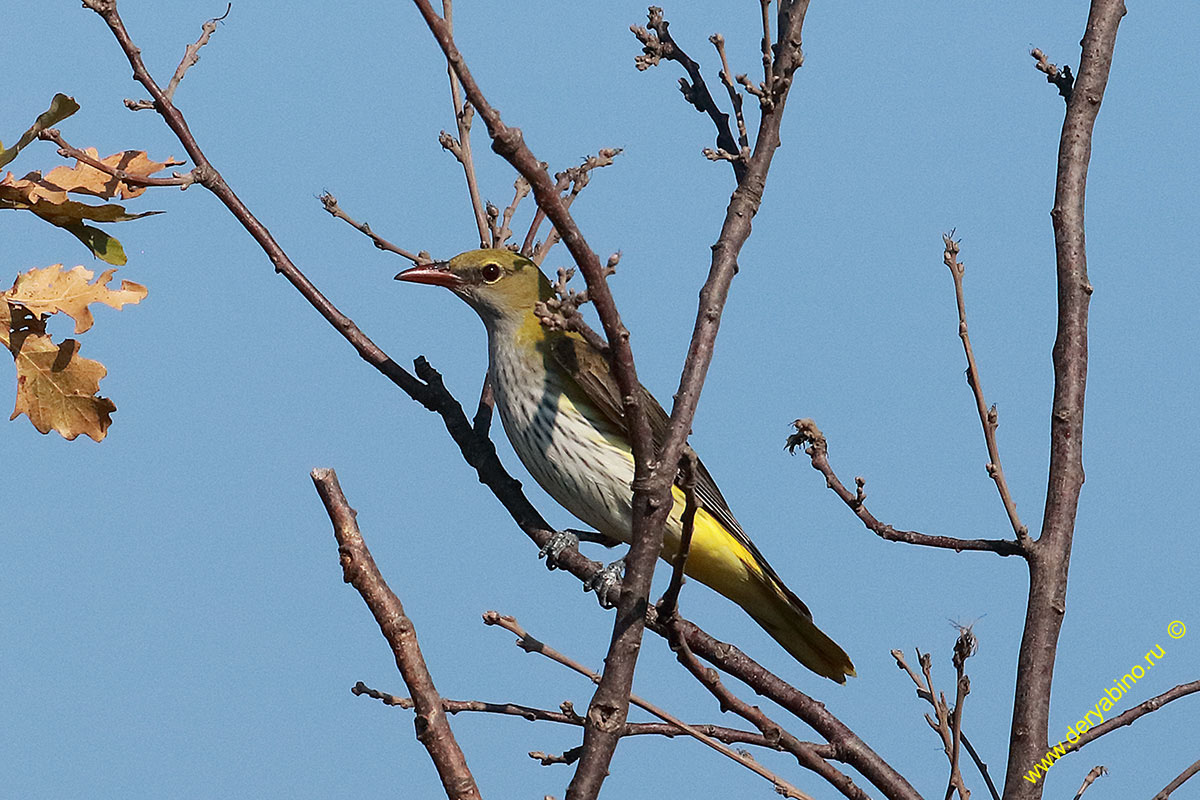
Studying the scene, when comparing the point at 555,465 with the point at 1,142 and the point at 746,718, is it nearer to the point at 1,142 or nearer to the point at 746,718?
the point at 746,718

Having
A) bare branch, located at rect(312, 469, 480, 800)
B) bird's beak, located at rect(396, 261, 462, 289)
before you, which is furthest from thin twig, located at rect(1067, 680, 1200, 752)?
bird's beak, located at rect(396, 261, 462, 289)

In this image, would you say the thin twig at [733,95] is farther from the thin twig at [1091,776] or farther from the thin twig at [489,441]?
the thin twig at [1091,776]

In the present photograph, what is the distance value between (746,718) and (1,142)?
6.85 ft

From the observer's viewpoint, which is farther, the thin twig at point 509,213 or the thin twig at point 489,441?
the thin twig at point 509,213

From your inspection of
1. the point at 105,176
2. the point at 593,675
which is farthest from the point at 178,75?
the point at 593,675

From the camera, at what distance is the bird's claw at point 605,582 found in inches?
176

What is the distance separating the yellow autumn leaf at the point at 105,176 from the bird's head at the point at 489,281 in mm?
2234

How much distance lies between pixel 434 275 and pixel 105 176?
2.59 meters

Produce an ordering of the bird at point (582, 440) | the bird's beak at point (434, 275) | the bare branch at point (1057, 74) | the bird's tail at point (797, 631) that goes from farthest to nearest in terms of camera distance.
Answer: the bird's beak at point (434, 275)
the bird's tail at point (797, 631)
the bird at point (582, 440)
the bare branch at point (1057, 74)

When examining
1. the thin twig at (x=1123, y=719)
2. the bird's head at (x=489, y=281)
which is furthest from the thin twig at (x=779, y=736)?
the bird's head at (x=489, y=281)

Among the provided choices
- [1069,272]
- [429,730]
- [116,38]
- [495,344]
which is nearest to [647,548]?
[429,730]

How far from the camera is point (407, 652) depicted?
2822 mm

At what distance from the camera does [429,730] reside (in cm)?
277

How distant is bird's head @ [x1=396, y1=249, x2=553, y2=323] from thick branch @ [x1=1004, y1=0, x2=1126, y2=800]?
240 centimetres
